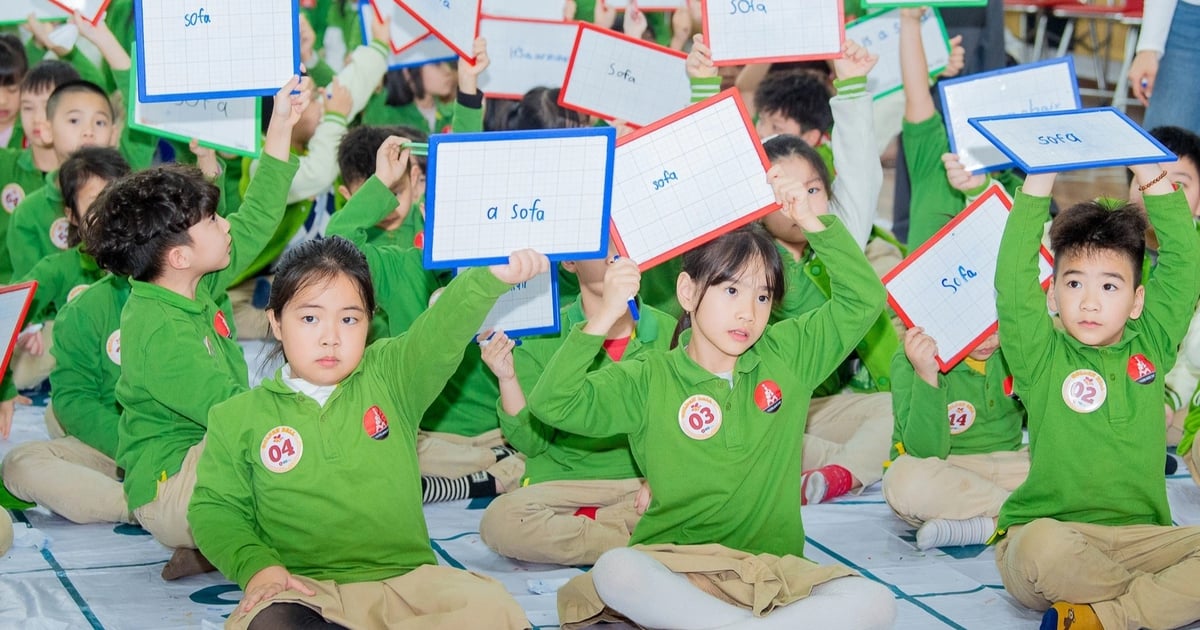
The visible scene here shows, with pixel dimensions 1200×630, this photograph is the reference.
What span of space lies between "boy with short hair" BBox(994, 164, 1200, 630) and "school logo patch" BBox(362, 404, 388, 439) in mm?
1137

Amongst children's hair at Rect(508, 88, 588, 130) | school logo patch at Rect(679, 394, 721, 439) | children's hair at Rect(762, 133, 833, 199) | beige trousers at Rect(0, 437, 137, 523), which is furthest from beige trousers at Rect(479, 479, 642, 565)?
children's hair at Rect(508, 88, 588, 130)

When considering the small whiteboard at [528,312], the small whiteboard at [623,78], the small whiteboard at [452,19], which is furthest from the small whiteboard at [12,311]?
the small whiteboard at [623,78]

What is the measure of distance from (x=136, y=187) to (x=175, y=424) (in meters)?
0.50

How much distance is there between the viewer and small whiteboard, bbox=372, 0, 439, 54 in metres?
4.45

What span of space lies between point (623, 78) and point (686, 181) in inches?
50.6

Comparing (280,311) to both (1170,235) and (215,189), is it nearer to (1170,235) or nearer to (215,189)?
(215,189)

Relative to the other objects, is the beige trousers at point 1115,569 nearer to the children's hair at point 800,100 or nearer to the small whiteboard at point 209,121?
the children's hair at point 800,100

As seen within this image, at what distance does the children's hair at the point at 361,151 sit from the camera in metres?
3.91

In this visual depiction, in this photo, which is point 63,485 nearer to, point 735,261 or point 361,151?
point 361,151

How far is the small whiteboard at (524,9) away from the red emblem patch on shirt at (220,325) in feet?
5.90

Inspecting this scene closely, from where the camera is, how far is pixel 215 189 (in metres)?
3.04

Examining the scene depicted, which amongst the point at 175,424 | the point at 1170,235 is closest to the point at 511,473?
the point at 175,424

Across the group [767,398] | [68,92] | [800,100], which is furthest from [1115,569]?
[68,92]

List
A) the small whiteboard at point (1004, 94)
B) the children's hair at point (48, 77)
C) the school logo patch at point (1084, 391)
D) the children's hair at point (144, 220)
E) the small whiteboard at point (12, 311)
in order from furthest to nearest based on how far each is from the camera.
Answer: the children's hair at point (48, 77), the small whiteboard at point (1004, 94), the small whiteboard at point (12, 311), the children's hair at point (144, 220), the school logo patch at point (1084, 391)
